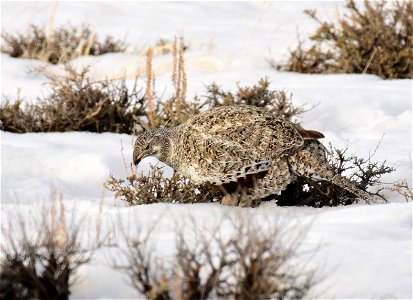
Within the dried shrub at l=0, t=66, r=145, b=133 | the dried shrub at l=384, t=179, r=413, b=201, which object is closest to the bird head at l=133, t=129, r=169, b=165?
the dried shrub at l=384, t=179, r=413, b=201

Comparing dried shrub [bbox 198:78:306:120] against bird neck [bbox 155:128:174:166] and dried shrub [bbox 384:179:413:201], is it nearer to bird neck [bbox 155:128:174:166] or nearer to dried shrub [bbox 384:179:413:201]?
dried shrub [bbox 384:179:413:201]

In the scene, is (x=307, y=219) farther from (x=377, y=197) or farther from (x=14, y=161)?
(x=14, y=161)

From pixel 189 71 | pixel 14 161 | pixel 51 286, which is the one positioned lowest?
pixel 51 286

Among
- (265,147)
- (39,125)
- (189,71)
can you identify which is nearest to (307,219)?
(265,147)

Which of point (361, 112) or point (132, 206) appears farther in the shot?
point (361, 112)

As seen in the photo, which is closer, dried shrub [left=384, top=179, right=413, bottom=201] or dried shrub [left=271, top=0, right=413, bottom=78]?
dried shrub [left=384, top=179, right=413, bottom=201]

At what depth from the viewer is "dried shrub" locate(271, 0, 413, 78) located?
9.69m

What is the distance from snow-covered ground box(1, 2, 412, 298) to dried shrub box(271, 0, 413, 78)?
9.9 inches

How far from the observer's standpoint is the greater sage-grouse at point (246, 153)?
16.7ft

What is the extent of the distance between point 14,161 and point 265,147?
2.37 metres

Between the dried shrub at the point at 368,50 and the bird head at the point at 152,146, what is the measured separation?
4.62 metres

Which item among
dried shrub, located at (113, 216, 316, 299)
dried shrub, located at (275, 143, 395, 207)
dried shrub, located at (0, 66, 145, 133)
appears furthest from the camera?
dried shrub, located at (0, 66, 145, 133)

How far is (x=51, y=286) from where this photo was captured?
11.4 ft

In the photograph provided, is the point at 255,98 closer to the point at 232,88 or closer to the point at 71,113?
the point at 71,113
